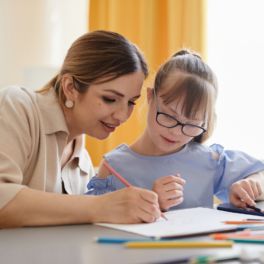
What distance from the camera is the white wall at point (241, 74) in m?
2.54

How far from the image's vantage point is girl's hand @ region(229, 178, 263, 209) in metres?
1.04

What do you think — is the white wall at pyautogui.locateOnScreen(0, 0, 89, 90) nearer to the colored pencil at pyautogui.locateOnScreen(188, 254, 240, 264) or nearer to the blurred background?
the blurred background

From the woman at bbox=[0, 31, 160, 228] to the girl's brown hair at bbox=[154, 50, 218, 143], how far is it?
0.10 metres

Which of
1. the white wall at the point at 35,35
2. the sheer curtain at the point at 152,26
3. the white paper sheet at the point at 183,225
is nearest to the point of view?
the white paper sheet at the point at 183,225

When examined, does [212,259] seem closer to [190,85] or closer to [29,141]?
[29,141]

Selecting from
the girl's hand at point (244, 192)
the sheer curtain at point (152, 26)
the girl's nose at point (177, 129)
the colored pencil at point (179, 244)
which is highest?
the sheer curtain at point (152, 26)

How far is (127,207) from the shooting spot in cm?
78

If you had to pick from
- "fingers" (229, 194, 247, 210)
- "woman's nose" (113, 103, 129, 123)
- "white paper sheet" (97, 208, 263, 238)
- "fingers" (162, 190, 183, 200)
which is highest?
"woman's nose" (113, 103, 129, 123)

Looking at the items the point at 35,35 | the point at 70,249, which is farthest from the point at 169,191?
the point at 35,35

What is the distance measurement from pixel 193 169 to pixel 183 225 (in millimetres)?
605

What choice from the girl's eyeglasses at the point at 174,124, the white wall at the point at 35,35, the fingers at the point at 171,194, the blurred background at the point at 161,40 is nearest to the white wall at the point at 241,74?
the blurred background at the point at 161,40

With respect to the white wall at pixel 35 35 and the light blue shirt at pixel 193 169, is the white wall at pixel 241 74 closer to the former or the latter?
the white wall at pixel 35 35

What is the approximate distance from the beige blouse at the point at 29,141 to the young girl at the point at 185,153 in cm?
20

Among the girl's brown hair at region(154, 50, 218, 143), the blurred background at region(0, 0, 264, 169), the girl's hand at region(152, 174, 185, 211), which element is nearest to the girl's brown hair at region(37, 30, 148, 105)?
the girl's brown hair at region(154, 50, 218, 143)
